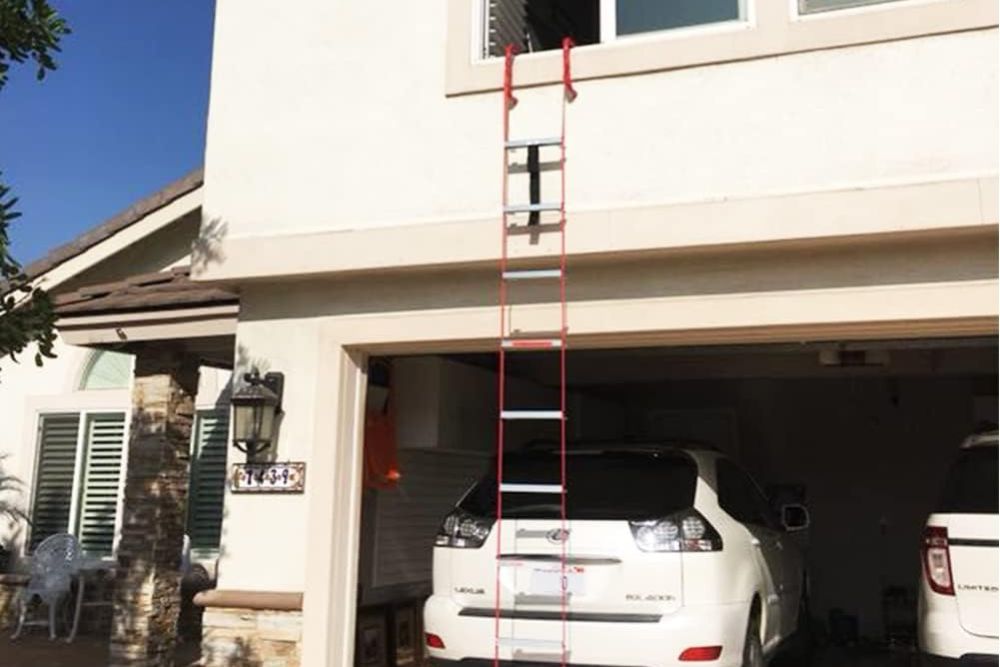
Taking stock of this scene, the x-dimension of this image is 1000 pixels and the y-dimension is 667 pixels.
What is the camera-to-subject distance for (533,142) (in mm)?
6082

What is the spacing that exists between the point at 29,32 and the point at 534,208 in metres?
2.84

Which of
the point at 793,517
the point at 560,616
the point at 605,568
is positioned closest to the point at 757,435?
the point at 793,517

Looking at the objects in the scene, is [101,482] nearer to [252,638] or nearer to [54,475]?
[54,475]

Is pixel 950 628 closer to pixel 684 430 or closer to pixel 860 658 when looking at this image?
pixel 860 658

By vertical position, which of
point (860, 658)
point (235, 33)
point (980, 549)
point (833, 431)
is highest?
point (235, 33)

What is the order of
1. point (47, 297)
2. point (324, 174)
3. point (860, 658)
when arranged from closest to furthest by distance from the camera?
point (47, 297), point (324, 174), point (860, 658)

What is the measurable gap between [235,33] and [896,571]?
8601 millimetres

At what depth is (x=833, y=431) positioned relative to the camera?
11547 mm

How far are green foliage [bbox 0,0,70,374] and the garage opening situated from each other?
8.51ft

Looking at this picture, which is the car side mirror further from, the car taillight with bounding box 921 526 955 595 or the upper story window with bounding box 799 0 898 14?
the upper story window with bounding box 799 0 898 14

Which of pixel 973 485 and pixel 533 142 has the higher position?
pixel 533 142

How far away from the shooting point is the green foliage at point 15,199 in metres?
5.02

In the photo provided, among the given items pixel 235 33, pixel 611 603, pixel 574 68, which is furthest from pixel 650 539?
pixel 235 33

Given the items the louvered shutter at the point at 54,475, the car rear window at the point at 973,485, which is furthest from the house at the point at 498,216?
the louvered shutter at the point at 54,475
